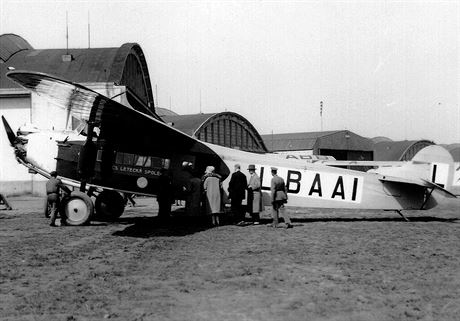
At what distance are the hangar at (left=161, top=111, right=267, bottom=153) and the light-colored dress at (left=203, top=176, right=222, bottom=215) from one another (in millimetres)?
30313

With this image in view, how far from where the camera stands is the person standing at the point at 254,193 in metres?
12.1

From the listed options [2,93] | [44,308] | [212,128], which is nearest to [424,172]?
[44,308]

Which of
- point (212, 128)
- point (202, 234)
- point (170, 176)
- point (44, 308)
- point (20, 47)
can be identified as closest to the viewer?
point (44, 308)

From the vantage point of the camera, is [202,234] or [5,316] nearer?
[5,316]

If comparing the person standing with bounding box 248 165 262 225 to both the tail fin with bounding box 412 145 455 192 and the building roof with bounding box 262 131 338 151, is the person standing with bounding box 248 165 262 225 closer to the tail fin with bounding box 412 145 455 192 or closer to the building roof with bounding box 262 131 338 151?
the tail fin with bounding box 412 145 455 192

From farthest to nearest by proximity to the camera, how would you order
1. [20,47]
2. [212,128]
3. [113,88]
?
[212,128], [20,47], [113,88]

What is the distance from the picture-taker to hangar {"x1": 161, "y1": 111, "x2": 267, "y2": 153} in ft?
145

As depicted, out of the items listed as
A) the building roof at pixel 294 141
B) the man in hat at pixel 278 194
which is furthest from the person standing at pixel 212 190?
the building roof at pixel 294 141

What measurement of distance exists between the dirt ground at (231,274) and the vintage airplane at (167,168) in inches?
57.4

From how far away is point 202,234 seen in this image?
10.6 meters

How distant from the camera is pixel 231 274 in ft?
20.7

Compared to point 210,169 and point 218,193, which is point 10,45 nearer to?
point 210,169

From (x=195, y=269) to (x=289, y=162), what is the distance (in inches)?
258

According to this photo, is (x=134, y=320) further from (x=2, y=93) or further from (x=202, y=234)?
(x=2, y=93)
